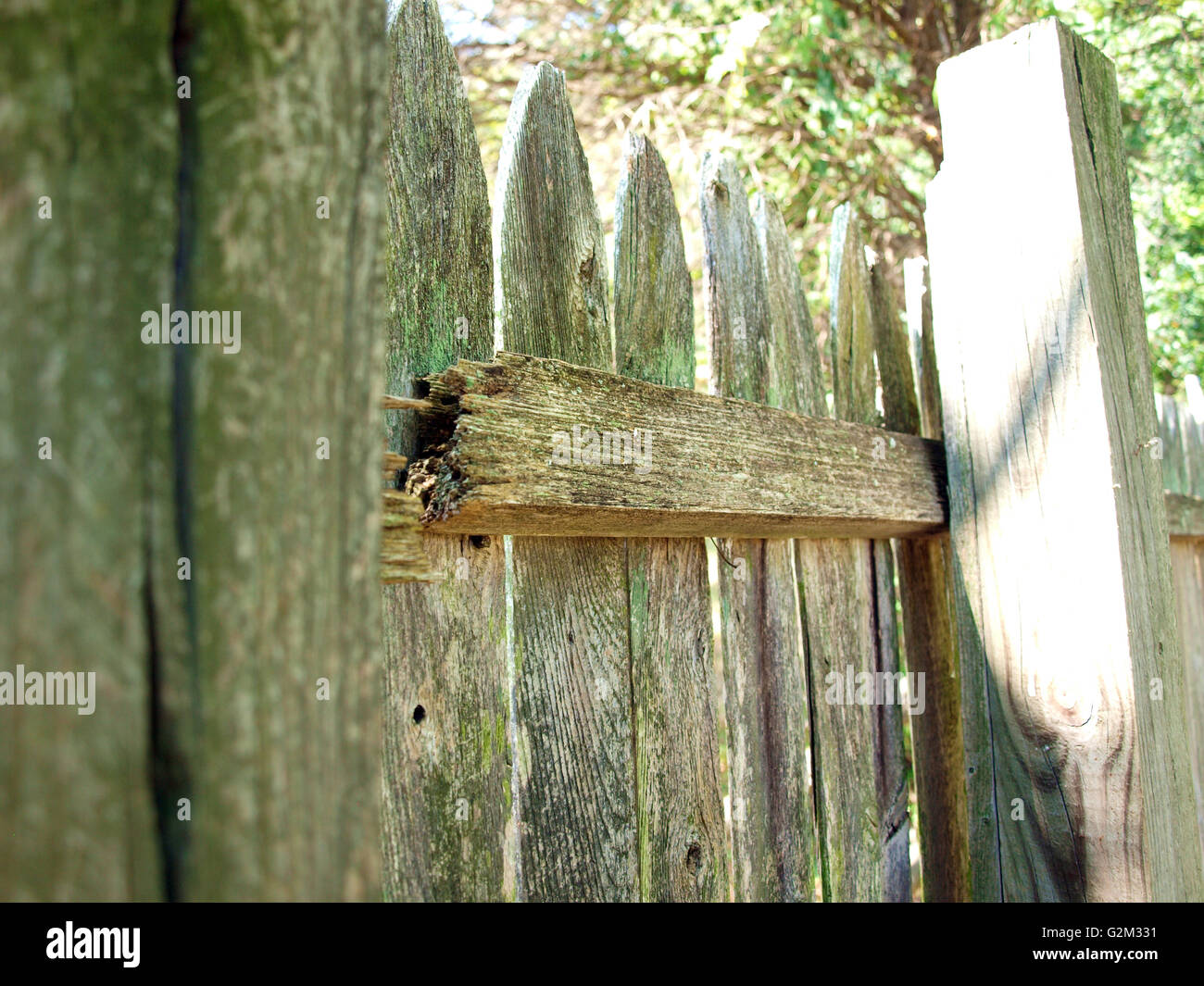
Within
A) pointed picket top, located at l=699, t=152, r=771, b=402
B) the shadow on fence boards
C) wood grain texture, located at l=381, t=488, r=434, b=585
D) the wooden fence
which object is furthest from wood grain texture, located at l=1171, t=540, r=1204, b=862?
wood grain texture, located at l=381, t=488, r=434, b=585

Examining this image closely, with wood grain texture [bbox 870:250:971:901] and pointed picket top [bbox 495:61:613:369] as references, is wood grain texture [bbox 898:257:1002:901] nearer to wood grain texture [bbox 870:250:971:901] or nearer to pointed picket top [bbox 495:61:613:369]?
wood grain texture [bbox 870:250:971:901]

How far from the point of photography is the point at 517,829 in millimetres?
1337

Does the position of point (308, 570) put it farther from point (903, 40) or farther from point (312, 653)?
point (903, 40)

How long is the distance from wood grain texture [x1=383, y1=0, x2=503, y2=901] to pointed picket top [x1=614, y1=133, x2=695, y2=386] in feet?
1.08

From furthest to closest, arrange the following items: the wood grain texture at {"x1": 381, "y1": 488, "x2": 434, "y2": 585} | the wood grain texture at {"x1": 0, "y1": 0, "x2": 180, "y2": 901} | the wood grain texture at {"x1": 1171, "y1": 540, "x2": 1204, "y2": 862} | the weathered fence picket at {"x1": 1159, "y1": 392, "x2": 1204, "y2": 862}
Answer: the weathered fence picket at {"x1": 1159, "y1": 392, "x2": 1204, "y2": 862} → the wood grain texture at {"x1": 1171, "y1": 540, "x2": 1204, "y2": 862} → the wood grain texture at {"x1": 381, "y1": 488, "x2": 434, "y2": 585} → the wood grain texture at {"x1": 0, "y1": 0, "x2": 180, "y2": 901}

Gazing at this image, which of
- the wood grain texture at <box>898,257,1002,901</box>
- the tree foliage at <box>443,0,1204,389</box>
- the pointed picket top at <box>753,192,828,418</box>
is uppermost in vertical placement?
the tree foliage at <box>443,0,1204,389</box>

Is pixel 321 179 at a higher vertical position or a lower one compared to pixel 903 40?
lower

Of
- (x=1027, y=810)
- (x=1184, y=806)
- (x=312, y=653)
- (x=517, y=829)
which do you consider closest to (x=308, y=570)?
(x=312, y=653)

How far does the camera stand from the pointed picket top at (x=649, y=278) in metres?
1.64

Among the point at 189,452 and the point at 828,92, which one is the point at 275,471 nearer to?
the point at 189,452

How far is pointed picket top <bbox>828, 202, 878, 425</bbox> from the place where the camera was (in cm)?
216

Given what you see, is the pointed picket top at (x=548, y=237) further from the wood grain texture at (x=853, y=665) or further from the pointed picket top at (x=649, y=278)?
the wood grain texture at (x=853, y=665)
